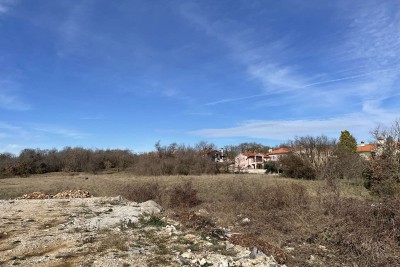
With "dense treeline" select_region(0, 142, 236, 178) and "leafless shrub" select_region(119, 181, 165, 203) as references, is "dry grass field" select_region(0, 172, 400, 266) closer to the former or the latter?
"leafless shrub" select_region(119, 181, 165, 203)

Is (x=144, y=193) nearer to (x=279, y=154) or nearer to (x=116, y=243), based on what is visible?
(x=116, y=243)

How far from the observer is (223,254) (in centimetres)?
729

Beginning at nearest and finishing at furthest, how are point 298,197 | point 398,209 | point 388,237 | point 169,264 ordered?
1. point 169,264
2. point 388,237
3. point 398,209
4. point 298,197

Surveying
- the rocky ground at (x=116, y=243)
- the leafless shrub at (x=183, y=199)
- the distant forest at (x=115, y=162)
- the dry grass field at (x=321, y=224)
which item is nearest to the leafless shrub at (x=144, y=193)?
the leafless shrub at (x=183, y=199)

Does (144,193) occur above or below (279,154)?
below

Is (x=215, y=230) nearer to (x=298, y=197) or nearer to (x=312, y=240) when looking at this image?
(x=312, y=240)

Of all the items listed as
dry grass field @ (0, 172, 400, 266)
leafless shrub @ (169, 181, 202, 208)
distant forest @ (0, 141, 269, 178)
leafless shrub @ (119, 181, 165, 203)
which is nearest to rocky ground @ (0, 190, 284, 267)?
dry grass field @ (0, 172, 400, 266)

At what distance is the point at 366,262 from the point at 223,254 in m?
2.85

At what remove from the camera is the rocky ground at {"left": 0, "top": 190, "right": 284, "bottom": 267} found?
22.2 ft

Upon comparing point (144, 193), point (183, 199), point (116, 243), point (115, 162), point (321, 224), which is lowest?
point (116, 243)

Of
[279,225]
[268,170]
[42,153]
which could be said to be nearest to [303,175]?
[268,170]

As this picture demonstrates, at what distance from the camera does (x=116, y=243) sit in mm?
7941

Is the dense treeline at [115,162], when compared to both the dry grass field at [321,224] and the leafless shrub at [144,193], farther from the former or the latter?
the dry grass field at [321,224]

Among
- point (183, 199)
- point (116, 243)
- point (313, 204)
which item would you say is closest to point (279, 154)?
point (183, 199)
